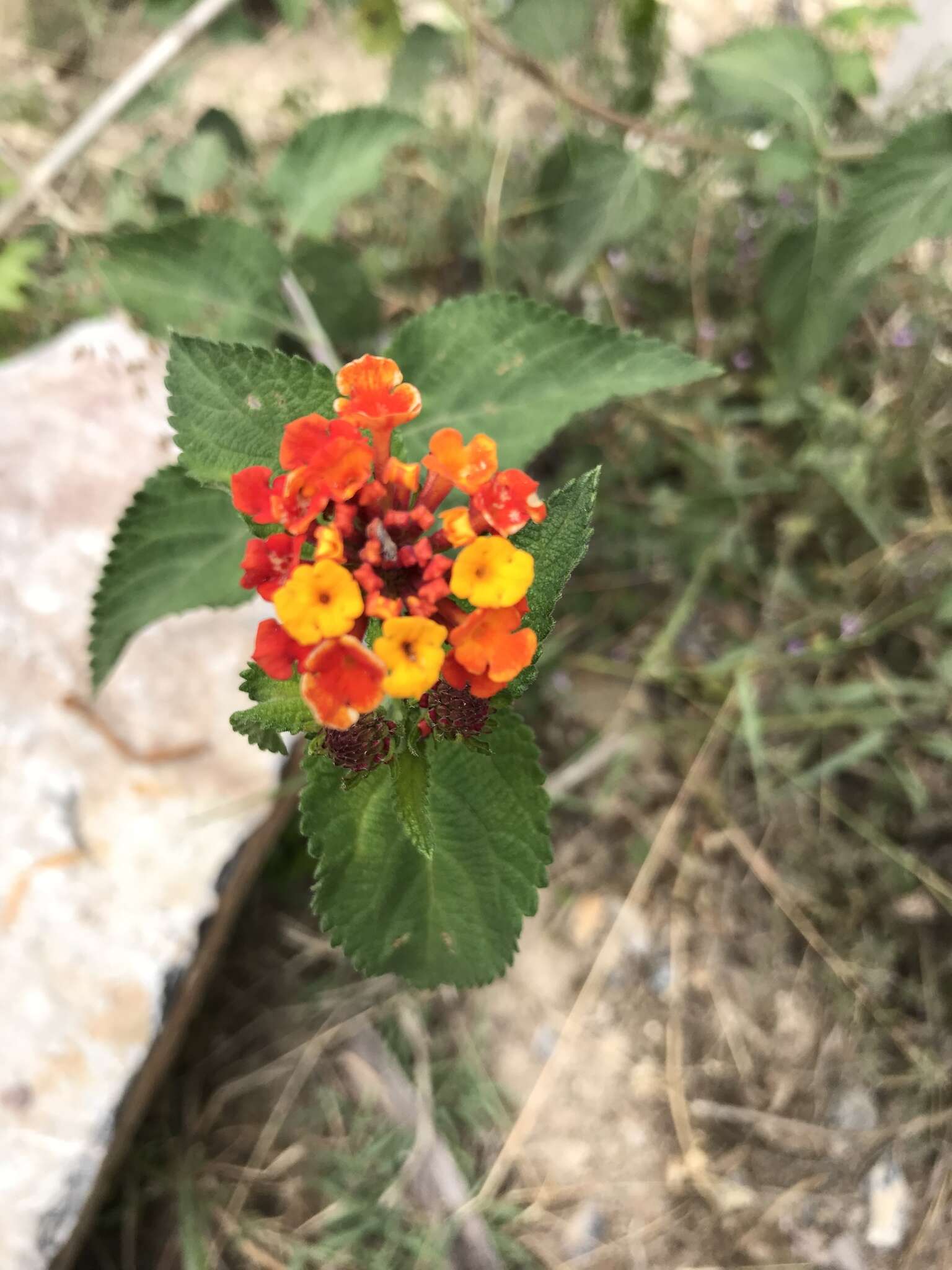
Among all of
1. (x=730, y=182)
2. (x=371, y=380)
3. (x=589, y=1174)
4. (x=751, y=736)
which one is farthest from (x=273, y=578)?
(x=730, y=182)

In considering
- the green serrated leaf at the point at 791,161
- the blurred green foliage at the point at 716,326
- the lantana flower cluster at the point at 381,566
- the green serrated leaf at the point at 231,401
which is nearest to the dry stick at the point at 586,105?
the blurred green foliage at the point at 716,326

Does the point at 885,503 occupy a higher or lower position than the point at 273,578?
lower

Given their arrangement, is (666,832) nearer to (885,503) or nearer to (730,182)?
(885,503)

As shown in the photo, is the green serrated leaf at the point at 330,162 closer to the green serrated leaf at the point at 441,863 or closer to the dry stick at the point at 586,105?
the dry stick at the point at 586,105

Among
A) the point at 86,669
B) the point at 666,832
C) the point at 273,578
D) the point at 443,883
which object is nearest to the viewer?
the point at 273,578

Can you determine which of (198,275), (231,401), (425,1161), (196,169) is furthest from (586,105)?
(425,1161)

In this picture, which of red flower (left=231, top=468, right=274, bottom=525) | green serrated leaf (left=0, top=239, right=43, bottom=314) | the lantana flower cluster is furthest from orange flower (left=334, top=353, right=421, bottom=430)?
green serrated leaf (left=0, top=239, right=43, bottom=314)

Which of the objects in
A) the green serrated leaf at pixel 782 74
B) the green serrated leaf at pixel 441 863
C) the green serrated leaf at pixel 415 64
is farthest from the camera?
the green serrated leaf at pixel 415 64
